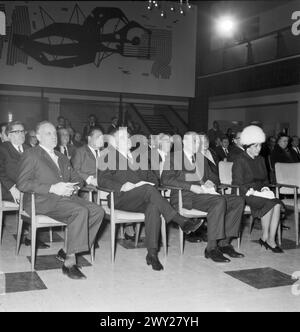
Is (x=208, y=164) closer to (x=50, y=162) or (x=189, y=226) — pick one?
(x=189, y=226)

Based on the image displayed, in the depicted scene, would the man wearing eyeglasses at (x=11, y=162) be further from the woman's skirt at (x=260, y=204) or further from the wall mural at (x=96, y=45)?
the wall mural at (x=96, y=45)

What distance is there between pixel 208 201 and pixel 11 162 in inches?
80.1

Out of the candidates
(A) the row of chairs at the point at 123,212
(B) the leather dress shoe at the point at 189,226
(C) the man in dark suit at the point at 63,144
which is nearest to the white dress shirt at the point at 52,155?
(A) the row of chairs at the point at 123,212

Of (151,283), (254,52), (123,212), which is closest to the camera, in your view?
(151,283)

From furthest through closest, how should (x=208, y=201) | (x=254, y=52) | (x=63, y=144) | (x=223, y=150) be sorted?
(x=254, y=52)
(x=223, y=150)
(x=63, y=144)
(x=208, y=201)

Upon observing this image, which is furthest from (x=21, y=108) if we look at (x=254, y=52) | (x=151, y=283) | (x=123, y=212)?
(x=151, y=283)

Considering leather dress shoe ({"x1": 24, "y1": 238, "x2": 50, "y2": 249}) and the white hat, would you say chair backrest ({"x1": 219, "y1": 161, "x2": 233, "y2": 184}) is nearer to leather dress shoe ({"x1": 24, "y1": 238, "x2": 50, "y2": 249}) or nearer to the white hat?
the white hat

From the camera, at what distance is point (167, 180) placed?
14.6 ft

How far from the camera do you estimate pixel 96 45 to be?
10.4m

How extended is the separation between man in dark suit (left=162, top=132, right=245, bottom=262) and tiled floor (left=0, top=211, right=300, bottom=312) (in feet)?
0.64

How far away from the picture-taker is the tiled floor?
9.41 feet

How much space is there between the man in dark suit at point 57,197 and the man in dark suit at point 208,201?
3.24 ft

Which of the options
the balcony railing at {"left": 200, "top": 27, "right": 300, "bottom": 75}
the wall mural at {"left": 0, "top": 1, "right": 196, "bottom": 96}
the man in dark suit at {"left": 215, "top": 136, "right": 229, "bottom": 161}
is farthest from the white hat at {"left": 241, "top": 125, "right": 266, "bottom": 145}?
the wall mural at {"left": 0, "top": 1, "right": 196, "bottom": 96}

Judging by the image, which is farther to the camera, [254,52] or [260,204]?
[254,52]
